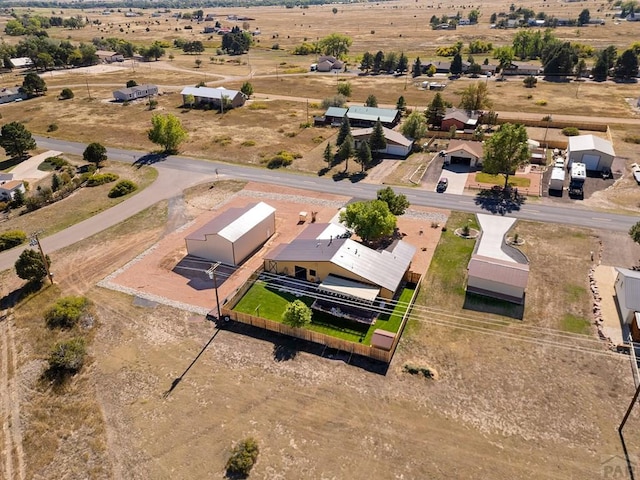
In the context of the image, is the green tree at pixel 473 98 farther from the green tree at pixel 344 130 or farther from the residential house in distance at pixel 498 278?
the residential house in distance at pixel 498 278

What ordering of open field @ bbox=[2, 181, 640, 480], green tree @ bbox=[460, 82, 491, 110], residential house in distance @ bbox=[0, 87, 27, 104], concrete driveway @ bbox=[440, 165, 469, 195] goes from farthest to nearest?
residential house in distance @ bbox=[0, 87, 27, 104] < green tree @ bbox=[460, 82, 491, 110] < concrete driveway @ bbox=[440, 165, 469, 195] < open field @ bbox=[2, 181, 640, 480]

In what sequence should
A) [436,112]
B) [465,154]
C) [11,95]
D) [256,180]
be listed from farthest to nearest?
[11,95]
[436,112]
[465,154]
[256,180]

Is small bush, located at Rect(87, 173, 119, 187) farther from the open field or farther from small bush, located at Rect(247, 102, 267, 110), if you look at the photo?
small bush, located at Rect(247, 102, 267, 110)

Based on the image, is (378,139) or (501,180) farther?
(378,139)

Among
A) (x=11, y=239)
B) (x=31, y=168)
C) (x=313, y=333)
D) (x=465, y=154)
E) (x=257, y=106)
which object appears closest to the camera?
(x=313, y=333)

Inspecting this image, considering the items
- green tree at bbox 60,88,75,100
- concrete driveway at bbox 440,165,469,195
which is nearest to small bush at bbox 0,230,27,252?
concrete driveway at bbox 440,165,469,195

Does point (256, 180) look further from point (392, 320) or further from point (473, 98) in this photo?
point (473, 98)

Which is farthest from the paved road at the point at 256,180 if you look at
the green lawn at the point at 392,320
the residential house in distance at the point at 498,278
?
the green lawn at the point at 392,320

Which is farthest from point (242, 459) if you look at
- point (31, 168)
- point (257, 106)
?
point (257, 106)
